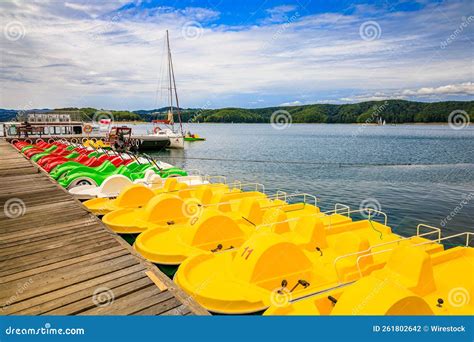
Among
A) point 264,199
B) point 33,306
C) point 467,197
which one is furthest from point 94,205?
point 467,197

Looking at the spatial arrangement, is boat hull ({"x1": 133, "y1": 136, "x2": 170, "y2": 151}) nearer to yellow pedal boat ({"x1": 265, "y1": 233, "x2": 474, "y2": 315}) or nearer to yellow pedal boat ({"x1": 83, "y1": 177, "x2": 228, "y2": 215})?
yellow pedal boat ({"x1": 83, "y1": 177, "x2": 228, "y2": 215})

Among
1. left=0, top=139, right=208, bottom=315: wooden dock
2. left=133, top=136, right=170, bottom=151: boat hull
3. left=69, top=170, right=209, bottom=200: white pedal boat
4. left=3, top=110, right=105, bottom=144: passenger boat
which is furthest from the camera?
left=133, top=136, right=170, bottom=151: boat hull

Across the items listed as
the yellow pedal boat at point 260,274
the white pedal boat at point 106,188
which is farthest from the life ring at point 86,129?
the yellow pedal boat at point 260,274

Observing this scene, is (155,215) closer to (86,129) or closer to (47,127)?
(47,127)

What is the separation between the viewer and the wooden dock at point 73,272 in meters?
5.00

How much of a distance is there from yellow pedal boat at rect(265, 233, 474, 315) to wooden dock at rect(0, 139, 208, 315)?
1.97m

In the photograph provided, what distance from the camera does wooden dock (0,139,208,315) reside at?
5004 millimetres

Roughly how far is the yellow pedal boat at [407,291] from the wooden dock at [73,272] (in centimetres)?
197

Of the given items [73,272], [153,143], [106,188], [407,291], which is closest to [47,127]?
[153,143]

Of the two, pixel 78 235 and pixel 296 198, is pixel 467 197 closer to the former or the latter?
pixel 296 198

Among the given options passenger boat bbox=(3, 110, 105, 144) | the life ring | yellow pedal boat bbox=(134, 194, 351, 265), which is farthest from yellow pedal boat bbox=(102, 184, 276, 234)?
the life ring

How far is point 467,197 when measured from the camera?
22.6 m

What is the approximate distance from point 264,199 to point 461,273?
7089mm

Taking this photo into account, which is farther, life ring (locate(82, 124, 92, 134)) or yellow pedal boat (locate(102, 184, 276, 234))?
life ring (locate(82, 124, 92, 134))
